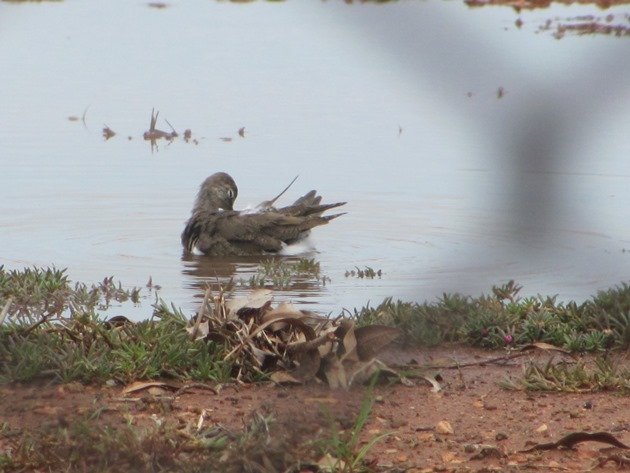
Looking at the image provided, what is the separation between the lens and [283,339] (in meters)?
4.24

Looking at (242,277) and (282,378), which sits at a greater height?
(282,378)

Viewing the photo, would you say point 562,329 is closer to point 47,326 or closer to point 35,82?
point 47,326

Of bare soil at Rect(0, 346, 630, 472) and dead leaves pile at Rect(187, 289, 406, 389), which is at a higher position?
dead leaves pile at Rect(187, 289, 406, 389)

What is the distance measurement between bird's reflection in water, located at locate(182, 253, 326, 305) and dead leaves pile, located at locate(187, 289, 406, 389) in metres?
1.98

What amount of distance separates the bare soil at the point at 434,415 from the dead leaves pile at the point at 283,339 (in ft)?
0.32

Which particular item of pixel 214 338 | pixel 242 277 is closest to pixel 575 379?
pixel 214 338

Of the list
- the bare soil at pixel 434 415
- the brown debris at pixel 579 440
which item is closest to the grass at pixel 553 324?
the bare soil at pixel 434 415

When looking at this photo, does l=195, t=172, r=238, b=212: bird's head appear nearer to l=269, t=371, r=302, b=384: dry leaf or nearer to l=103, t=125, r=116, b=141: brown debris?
l=103, t=125, r=116, b=141: brown debris

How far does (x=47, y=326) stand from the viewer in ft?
15.1

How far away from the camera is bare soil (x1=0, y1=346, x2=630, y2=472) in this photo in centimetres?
343

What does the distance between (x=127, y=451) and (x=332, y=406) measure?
1.30 m

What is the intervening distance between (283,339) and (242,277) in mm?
3431

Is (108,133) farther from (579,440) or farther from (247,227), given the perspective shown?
(579,440)

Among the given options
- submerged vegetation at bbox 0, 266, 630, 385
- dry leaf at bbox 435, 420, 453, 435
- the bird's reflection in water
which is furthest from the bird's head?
dry leaf at bbox 435, 420, 453, 435
